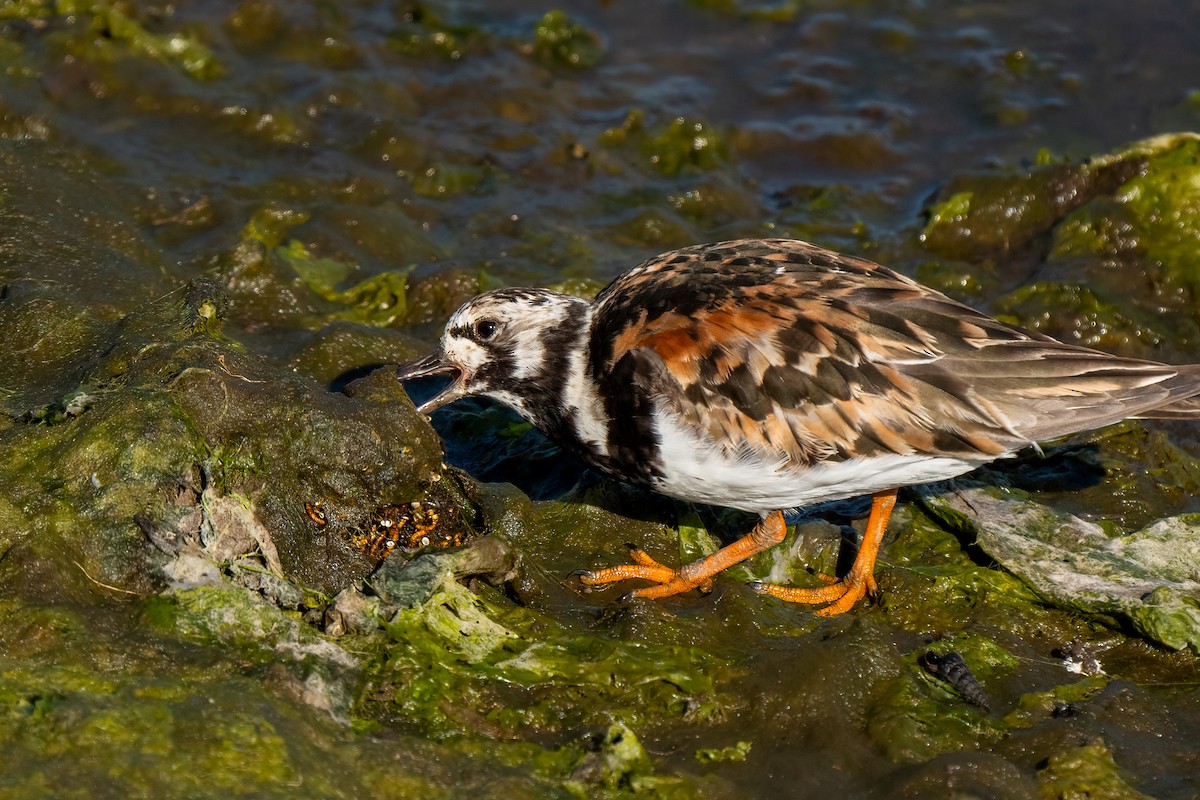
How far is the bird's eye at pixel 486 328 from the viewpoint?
16.4 ft

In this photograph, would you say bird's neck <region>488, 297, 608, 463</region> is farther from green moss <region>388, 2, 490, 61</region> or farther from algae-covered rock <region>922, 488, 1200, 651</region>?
green moss <region>388, 2, 490, 61</region>

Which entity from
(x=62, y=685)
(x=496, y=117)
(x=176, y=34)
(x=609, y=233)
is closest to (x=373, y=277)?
(x=609, y=233)

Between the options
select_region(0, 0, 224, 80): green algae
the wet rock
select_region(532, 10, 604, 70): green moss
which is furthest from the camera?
select_region(532, 10, 604, 70): green moss

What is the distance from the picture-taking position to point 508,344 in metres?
5.02

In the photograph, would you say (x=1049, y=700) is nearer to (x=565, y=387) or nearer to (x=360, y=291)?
(x=565, y=387)

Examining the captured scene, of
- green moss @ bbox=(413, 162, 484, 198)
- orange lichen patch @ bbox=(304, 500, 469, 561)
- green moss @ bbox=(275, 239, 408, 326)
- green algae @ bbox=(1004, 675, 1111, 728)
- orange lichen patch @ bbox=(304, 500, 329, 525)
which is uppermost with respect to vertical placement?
orange lichen patch @ bbox=(304, 500, 329, 525)

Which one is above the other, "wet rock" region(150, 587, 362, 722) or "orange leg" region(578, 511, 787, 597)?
"wet rock" region(150, 587, 362, 722)

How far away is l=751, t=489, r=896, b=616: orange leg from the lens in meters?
4.59

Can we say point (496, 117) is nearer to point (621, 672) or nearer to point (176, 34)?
point (176, 34)

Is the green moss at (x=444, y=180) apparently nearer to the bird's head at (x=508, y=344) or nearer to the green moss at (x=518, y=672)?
the bird's head at (x=508, y=344)

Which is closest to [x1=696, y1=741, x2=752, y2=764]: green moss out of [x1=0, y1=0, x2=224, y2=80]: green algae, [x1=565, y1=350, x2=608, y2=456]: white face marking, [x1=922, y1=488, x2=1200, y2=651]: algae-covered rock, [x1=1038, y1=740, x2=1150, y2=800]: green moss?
[x1=1038, y1=740, x2=1150, y2=800]: green moss

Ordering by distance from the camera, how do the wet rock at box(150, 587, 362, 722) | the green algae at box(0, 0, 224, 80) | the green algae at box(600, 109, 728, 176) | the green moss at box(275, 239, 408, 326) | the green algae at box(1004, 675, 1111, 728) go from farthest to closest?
the green algae at box(600, 109, 728, 176) → the green algae at box(0, 0, 224, 80) → the green moss at box(275, 239, 408, 326) → the green algae at box(1004, 675, 1111, 728) → the wet rock at box(150, 587, 362, 722)

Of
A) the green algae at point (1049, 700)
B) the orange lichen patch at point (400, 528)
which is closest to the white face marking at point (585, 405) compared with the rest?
the orange lichen patch at point (400, 528)

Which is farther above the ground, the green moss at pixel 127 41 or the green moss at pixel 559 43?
the green moss at pixel 559 43
